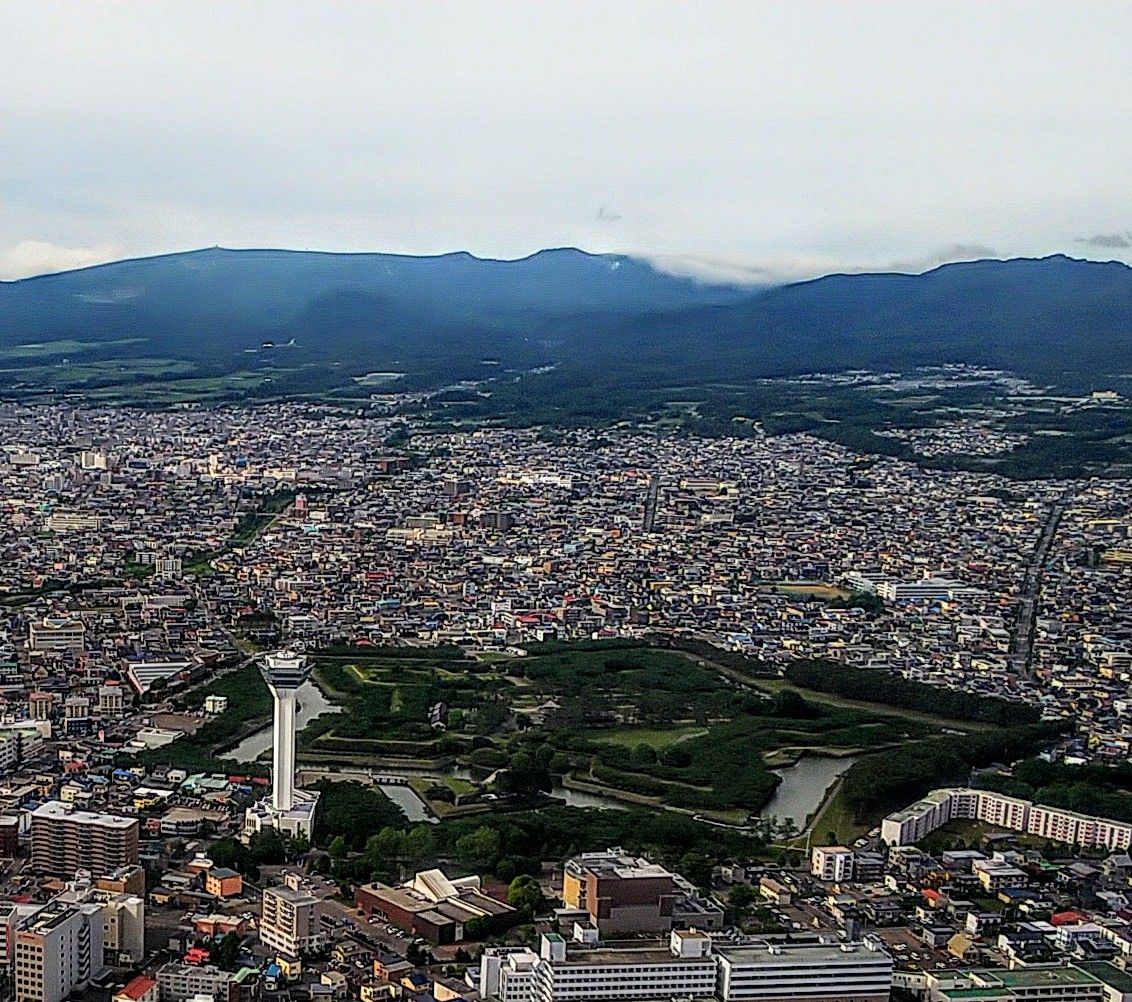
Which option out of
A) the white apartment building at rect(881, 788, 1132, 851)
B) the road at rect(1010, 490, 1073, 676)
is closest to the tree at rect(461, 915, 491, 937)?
the white apartment building at rect(881, 788, 1132, 851)

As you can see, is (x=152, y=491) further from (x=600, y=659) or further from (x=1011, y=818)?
(x=1011, y=818)

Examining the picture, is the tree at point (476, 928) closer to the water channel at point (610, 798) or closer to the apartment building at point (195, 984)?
the apartment building at point (195, 984)

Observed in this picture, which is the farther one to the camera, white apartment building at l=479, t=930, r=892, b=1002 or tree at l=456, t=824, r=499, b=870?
tree at l=456, t=824, r=499, b=870

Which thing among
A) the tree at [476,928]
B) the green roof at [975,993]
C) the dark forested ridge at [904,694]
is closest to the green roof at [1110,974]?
the green roof at [975,993]

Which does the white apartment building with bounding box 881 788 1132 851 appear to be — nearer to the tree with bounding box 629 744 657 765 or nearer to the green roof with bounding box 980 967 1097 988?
the tree with bounding box 629 744 657 765

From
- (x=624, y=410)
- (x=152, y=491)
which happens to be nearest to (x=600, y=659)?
(x=152, y=491)

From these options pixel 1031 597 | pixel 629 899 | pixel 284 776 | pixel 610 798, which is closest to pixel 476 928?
pixel 629 899

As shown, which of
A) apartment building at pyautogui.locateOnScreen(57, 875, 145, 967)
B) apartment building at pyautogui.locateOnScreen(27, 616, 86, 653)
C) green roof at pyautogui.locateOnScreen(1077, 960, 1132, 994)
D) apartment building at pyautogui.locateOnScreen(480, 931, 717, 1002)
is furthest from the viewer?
apartment building at pyautogui.locateOnScreen(27, 616, 86, 653)
